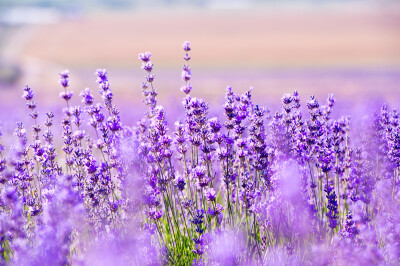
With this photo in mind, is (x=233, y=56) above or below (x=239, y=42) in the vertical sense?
below

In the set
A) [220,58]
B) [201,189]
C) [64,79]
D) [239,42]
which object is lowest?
[201,189]

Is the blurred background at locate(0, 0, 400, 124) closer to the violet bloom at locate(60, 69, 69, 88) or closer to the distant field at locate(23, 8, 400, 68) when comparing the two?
the distant field at locate(23, 8, 400, 68)

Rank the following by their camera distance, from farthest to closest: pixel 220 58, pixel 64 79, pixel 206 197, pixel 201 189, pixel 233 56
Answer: pixel 233 56
pixel 220 58
pixel 64 79
pixel 201 189
pixel 206 197

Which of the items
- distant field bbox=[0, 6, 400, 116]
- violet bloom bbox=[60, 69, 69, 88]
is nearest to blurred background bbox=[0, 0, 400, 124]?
distant field bbox=[0, 6, 400, 116]

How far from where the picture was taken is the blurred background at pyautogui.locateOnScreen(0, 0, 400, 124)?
68.6 ft

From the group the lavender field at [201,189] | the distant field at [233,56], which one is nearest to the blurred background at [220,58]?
the distant field at [233,56]

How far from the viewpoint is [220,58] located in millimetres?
35844

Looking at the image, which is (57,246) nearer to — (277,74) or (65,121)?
(65,121)

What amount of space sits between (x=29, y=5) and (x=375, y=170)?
145914 mm

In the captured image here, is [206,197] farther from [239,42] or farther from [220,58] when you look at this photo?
[239,42]

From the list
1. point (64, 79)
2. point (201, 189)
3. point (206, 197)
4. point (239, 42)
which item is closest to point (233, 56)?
point (239, 42)

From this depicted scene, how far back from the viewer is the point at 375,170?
13.7 feet

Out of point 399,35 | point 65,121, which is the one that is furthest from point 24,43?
point 65,121

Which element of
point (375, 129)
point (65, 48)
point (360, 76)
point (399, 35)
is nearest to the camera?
point (375, 129)
